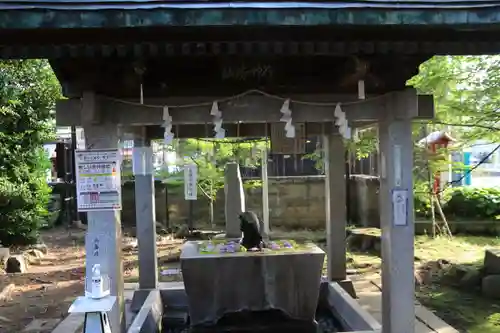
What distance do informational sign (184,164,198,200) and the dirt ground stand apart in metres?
3.24

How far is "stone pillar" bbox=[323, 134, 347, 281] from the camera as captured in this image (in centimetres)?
786

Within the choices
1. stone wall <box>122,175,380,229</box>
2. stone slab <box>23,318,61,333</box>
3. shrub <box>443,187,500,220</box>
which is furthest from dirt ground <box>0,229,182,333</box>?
shrub <box>443,187,500,220</box>

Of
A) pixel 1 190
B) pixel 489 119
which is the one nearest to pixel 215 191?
pixel 1 190

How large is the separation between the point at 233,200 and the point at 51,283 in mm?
4343

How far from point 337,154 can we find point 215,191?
8.25 metres

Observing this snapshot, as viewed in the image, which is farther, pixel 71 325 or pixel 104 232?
pixel 71 325

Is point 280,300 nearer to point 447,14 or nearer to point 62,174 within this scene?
point 447,14

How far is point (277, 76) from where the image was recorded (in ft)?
15.8

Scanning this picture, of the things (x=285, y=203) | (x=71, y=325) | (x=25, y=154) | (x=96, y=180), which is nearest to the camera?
(x=96, y=180)

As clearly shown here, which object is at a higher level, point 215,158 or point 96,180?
point 215,158

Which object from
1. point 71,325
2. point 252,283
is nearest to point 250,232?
point 252,283

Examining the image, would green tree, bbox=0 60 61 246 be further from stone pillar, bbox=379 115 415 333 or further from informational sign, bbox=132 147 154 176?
stone pillar, bbox=379 115 415 333

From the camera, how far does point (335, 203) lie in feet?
26.0

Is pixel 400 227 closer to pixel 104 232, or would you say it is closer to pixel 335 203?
pixel 104 232
